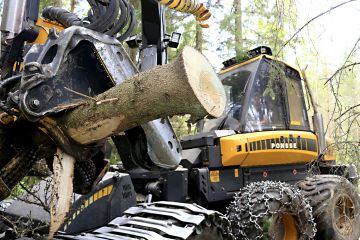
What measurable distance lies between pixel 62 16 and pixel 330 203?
12.7 ft

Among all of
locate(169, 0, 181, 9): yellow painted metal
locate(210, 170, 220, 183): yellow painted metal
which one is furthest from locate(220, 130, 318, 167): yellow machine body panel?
locate(169, 0, 181, 9): yellow painted metal

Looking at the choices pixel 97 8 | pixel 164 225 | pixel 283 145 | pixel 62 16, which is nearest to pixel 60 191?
pixel 164 225

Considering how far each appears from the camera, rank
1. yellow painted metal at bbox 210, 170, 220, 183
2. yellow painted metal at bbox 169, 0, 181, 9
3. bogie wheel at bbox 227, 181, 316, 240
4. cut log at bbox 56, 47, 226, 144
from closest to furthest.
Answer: cut log at bbox 56, 47, 226, 144 → yellow painted metal at bbox 169, 0, 181, 9 → bogie wheel at bbox 227, 181, 316, 240 → yellow painted metal at bbox 210, 170, 220, 183

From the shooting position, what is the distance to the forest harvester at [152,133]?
223 cm

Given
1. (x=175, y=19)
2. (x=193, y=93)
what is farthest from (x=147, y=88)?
(x=175, y=19)

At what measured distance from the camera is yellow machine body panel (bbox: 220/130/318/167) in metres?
4.87

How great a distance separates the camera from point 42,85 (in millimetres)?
2270

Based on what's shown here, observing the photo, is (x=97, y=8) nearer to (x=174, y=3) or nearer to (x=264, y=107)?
(x=174, y=3)

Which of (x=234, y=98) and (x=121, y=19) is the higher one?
(x=121, y=19)

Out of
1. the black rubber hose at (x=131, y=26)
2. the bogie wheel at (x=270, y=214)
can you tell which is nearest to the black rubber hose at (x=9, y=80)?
the black rubber hose at (x=131, y=26)

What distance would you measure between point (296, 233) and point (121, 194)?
2281 mm

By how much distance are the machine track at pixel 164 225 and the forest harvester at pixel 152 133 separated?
1cm

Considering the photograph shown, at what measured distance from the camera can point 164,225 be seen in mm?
3229

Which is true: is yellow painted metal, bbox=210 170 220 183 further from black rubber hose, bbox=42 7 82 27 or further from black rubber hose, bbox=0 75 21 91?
black rubber hose, bbox=0 75 21 91
